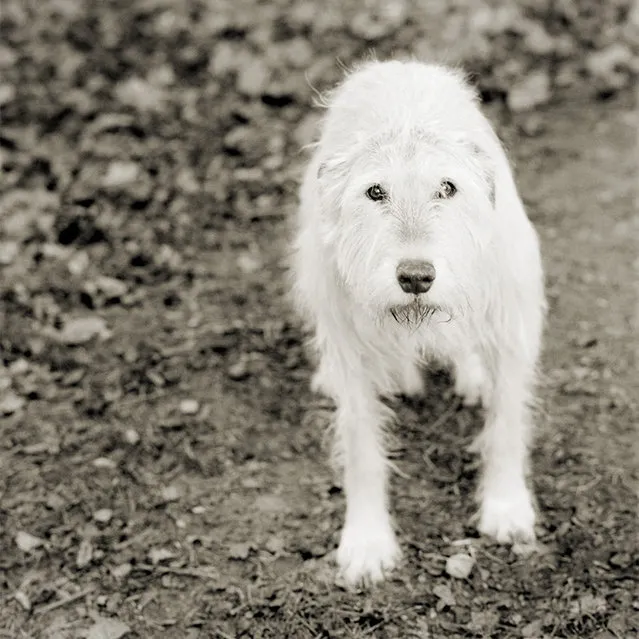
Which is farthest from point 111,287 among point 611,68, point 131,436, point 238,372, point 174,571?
point 611,68

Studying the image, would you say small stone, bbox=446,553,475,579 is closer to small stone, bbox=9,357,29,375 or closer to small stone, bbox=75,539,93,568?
small stone, bbox=75,539,93,568

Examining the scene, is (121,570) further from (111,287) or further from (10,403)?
(111,287)

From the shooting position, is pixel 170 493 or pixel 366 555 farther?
pixel 170 493

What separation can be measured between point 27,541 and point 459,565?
188 centimetres

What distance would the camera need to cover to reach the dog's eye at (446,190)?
335cm

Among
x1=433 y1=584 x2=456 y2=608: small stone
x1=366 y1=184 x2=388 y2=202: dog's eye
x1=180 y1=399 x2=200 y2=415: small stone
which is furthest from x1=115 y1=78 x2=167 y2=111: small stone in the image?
x1=433 y1=584 x2=456 y2=608: small stone

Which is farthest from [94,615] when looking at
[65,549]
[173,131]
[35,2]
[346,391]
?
[35,2]

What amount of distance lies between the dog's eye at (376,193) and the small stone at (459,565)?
62.2 inches

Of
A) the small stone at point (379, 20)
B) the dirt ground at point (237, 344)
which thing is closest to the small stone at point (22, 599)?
the dirt ground at point (237, 344)

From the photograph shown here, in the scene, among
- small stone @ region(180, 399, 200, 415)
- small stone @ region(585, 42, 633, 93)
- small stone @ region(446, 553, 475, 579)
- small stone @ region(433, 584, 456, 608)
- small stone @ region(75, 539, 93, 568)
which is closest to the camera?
small stone @ region(433, 584, 456, 608)

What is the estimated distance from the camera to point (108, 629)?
3848mm

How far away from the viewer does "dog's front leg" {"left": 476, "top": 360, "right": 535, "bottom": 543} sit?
4109 millimetres

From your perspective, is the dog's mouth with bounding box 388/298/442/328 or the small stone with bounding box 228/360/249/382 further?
the small stone with bounding box 228/360/249/382

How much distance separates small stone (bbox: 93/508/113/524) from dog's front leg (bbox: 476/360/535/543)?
166 centimetres
